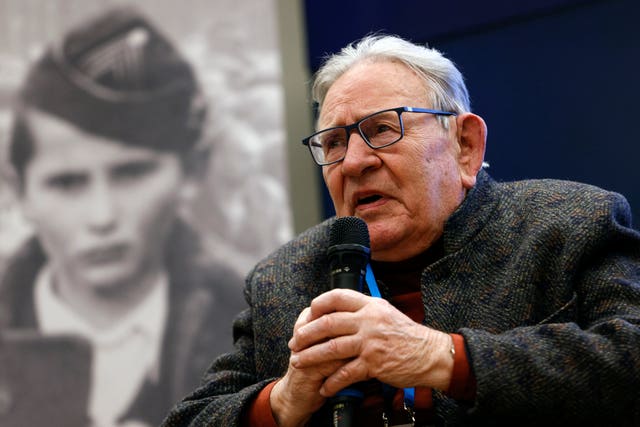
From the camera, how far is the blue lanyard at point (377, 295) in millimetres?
1548

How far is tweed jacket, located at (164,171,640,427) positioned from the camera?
1.35m

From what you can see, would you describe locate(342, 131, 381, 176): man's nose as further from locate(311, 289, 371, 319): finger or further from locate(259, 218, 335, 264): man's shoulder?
Result: locate(311, 289, 371, 319): finger

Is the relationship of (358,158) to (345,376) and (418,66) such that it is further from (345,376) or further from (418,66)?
(345,376)

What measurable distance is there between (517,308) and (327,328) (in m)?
0.46

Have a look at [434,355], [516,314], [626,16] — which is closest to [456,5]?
[626,16]

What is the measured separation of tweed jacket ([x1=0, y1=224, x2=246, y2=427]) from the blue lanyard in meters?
1.79

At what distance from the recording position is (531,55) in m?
2.89

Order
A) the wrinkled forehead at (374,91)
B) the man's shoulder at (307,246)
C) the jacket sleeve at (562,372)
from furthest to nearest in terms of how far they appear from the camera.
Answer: the man's shoulder at (307,246)
the wrinkled forehead at (374,91)
the jacket sleeve at (562,372)

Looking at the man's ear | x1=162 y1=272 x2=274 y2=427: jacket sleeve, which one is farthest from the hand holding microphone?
the man's ear

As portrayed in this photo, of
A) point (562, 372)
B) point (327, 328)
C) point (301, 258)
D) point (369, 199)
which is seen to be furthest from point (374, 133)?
point (562, 372)

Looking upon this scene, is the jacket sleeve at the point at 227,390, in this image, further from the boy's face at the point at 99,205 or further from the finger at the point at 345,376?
the boy's face at the point at 99,205

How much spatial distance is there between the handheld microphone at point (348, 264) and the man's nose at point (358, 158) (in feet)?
1.04

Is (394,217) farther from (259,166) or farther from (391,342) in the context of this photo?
(259,166)

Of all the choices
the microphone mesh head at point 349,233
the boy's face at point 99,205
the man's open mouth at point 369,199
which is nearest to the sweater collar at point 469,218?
the man's open mouth at point 369,199
